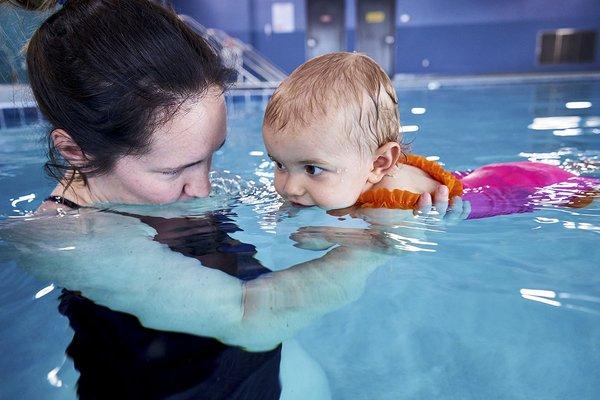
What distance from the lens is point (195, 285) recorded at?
1.08m

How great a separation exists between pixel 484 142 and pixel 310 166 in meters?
2.92

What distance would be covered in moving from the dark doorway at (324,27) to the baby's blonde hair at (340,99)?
553 inches

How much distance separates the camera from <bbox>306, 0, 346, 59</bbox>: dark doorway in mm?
15391

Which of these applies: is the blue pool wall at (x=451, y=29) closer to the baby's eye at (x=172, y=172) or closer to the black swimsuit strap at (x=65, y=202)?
the black swimsuit strap at (x=65, y=202)

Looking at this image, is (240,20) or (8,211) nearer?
(8,211)

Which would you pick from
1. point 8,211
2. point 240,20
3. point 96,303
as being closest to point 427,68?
point 240,20

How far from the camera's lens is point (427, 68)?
14.9 meters

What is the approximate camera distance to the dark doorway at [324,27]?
15.4 m

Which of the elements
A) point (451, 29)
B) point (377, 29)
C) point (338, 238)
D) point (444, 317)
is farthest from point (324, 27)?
point (444, 317)

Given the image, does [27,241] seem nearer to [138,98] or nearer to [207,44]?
[138,98]

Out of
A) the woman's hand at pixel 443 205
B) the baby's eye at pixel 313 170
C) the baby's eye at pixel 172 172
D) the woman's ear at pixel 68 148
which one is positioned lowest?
the woman's hand at pixel 443 205

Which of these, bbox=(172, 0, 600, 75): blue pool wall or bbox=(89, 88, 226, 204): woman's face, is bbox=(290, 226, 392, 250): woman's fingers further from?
bbox=(172, 0, 600, 75): blue pool wall

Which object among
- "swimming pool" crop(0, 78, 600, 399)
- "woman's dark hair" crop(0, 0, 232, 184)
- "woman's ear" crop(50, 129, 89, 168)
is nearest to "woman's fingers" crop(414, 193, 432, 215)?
"swimming pool" crop(0, 78, 600, 399)

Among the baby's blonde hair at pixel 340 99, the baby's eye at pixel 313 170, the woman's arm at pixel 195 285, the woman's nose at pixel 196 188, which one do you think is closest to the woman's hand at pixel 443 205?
the baby's blonde hair at pixel 340 99
